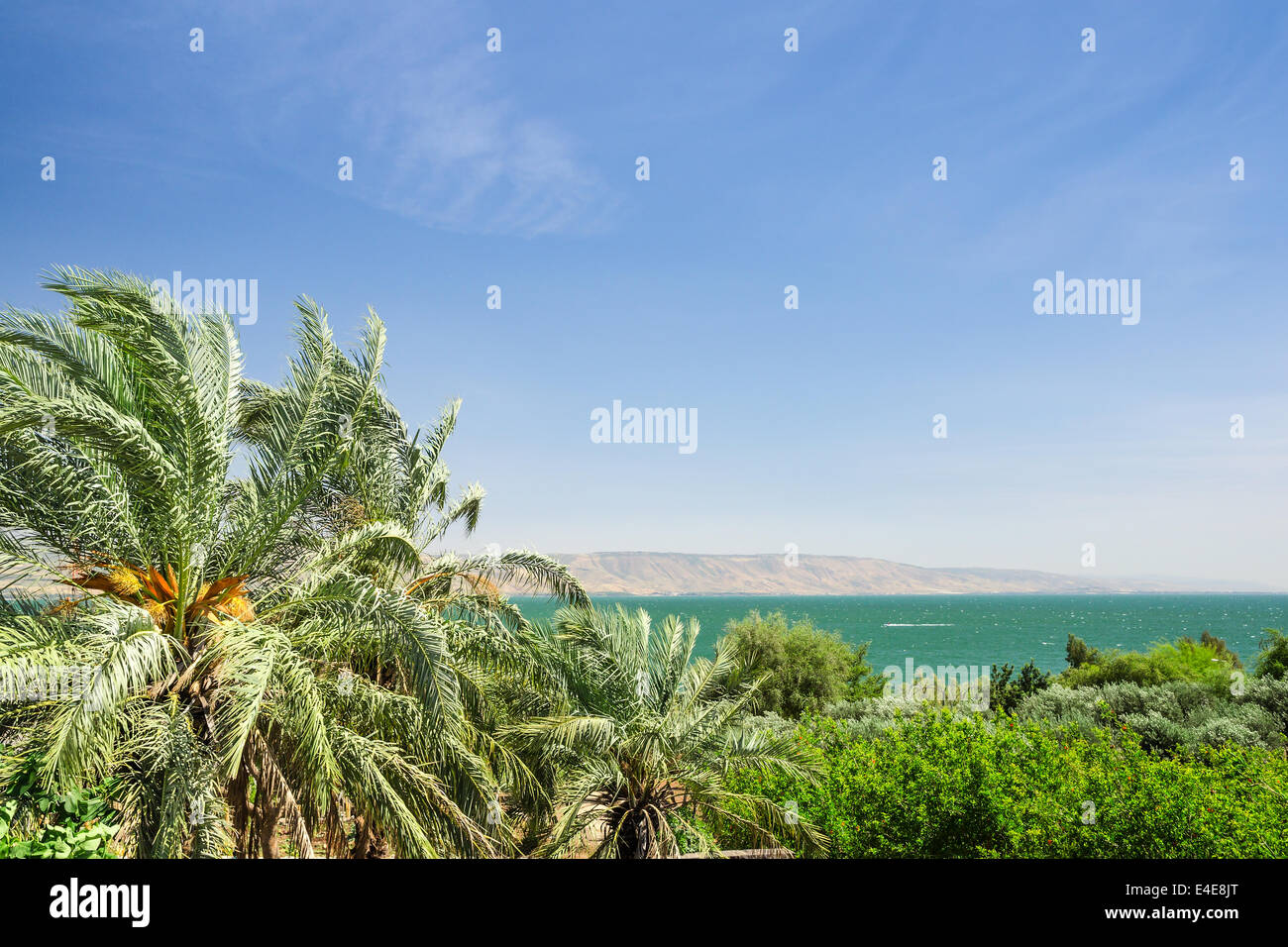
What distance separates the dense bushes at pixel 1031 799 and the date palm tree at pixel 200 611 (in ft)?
15.0

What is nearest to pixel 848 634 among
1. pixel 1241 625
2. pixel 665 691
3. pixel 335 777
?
pixel 1241 625

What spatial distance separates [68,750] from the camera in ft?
17.3

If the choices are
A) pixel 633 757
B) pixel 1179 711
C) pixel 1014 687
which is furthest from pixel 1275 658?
pixel 633 757

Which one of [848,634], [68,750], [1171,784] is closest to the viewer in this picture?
[68,750]

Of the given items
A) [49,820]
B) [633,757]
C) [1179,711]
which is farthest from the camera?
[1179,711]

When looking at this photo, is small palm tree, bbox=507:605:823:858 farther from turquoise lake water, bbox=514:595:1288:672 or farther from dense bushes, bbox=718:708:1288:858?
turquoise lake water, bbox=514:595:1288:672

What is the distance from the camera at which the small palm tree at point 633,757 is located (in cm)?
1010

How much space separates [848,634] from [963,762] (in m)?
91.8

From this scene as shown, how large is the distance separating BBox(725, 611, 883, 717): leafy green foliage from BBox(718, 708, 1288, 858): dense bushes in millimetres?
16427

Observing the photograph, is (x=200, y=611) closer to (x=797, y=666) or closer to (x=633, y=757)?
(x=633, y=757)

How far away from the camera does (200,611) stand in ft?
24.5

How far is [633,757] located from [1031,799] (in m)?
4.90

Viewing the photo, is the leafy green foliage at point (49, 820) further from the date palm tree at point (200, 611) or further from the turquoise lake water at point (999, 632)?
the turquoise lake water at point (999, 632)
